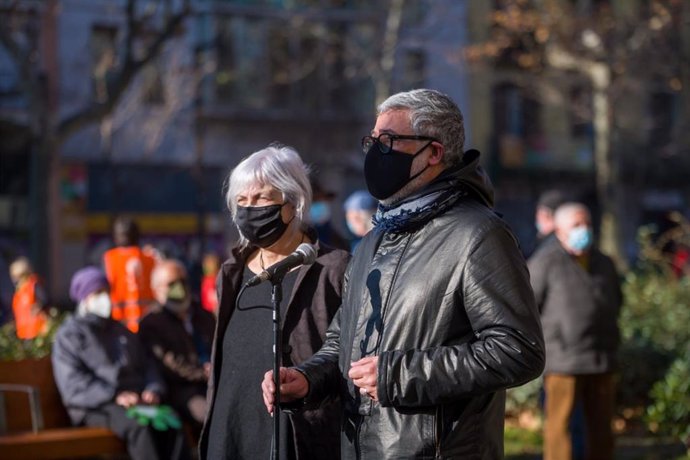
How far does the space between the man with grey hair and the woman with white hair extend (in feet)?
2.51

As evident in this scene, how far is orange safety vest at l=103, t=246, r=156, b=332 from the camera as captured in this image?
37.9 ft

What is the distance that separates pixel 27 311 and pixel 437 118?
9439 mm

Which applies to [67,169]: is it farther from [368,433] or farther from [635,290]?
[368,433]

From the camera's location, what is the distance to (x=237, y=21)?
37094mm

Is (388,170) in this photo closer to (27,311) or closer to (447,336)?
(447,336)

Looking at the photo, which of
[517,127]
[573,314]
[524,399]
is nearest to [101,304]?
[573,314]

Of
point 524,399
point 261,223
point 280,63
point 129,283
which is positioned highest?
point 280,63

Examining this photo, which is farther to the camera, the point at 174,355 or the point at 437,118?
the point at 174,355

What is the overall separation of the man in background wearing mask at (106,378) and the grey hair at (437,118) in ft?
16.7

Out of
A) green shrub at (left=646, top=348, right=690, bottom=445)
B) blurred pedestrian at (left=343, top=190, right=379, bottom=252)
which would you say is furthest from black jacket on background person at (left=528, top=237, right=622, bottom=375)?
blurred pedestrian at (left=343, top=190, right=379, bottom=252)

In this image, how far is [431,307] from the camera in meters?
3.79

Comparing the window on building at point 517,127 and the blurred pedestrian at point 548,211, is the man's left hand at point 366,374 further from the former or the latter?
the window on building at point 517,127

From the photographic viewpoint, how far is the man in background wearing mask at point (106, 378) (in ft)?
28.4

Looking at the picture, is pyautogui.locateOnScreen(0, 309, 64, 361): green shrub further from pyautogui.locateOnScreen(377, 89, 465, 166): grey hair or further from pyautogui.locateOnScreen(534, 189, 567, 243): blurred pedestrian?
pyautogui.locateOnScreen(377, 89, 465, 166): grey hair
